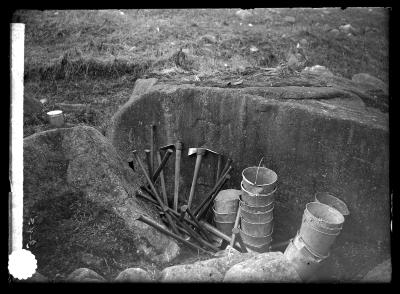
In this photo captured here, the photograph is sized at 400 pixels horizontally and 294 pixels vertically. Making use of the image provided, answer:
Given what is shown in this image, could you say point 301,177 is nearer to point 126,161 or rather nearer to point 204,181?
point 204,181

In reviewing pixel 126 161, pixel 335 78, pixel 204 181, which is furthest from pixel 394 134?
pixel 126 161

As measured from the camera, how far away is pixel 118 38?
7836 millimetres

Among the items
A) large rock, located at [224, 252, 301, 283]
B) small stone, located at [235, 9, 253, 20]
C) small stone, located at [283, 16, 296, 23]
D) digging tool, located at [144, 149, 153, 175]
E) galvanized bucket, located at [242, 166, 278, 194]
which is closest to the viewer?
large rock, located at [224, 252, 301, 283]

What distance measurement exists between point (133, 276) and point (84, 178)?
1641 millimetres

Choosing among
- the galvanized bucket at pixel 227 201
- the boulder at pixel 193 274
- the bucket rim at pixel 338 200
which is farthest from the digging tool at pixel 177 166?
the bucket rim at pixel 338 200

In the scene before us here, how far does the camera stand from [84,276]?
393cm

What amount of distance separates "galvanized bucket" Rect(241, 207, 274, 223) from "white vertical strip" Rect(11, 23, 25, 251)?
8.90 feet

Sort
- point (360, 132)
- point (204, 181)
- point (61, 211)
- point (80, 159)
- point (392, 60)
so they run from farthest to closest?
point (204, 181) < point (80, 159) < point (61, 211) < point (360, 132) < point (392, 60)

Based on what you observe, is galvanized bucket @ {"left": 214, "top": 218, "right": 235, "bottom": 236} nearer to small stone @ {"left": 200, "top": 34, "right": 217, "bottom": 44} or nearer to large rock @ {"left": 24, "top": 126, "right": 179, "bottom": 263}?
large rock @ {"left": 24, "top": 126, "right": 179, "bottom": 263}

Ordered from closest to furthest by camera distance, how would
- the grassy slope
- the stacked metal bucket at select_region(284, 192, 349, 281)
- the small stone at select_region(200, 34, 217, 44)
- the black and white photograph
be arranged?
the black and white photograph, the stacked metal bucket at select_region(284, 192, 349, 281), the grassy slope, the small stone at select_region(200, 34, 217, 44)

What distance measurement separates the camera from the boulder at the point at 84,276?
3.90 m

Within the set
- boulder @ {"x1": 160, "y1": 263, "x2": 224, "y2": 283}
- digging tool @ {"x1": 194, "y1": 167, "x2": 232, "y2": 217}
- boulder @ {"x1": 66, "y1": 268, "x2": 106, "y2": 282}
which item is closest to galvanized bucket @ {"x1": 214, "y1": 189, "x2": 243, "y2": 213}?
digging tool @ {"x1": 194, "y1": 167, "x2": 232, "y2": 217}

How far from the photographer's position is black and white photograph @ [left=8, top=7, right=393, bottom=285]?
4043mm

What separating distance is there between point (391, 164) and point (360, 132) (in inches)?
21.7
